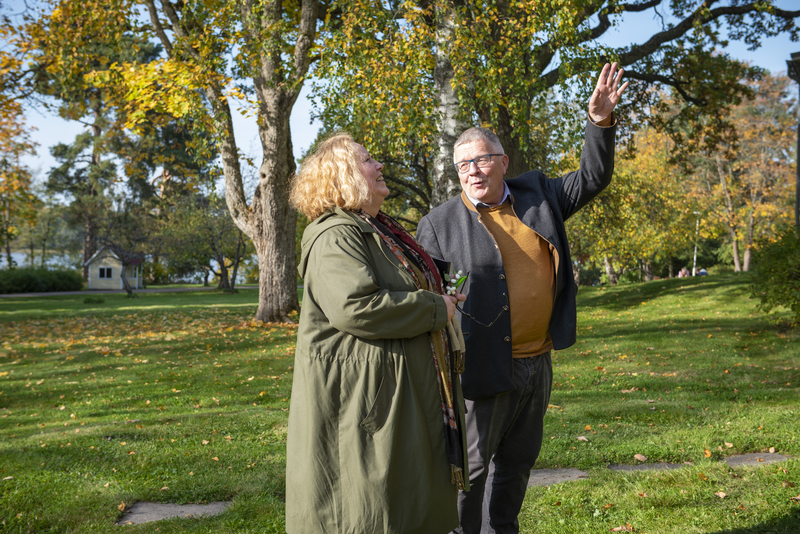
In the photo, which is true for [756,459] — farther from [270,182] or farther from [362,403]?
[270,182]

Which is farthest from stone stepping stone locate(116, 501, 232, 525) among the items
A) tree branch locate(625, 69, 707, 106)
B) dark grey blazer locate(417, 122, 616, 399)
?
tree branch locate(625, 69, 707, 106)

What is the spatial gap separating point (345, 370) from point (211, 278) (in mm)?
57509

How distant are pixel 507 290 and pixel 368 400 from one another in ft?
3.35

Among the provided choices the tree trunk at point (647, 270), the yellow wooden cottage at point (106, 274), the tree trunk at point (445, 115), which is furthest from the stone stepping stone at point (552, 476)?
the yellow wooden cottage at point (106, 274)

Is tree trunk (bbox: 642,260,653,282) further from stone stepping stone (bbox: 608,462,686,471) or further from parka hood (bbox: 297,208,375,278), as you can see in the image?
parka hood (bbox: 297,208,375,278)

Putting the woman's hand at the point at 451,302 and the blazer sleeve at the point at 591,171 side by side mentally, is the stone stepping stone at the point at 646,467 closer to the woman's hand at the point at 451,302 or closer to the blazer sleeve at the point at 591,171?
the blazer sleeve at the point at 591,171

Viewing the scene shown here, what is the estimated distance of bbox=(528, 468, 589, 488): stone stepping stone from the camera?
13.5 ft

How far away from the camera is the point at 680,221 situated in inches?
976

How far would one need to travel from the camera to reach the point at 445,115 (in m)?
7.15

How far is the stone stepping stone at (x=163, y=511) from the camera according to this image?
3656mm

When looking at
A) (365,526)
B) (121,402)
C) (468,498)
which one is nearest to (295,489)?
(365,526)

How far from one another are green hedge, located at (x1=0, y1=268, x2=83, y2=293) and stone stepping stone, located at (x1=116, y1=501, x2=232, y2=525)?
35760mm

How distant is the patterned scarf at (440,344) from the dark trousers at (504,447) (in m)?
0.49

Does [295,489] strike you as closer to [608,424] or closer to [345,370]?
[345,370]
